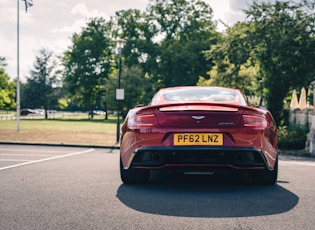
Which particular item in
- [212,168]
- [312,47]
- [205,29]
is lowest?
[212,168]

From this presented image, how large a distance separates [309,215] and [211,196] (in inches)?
47.2

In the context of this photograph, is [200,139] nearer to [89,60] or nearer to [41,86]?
[89,60]

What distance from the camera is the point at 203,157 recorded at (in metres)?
5.05

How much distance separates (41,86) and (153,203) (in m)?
64.2

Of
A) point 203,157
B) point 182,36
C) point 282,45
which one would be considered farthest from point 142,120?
point 182,36

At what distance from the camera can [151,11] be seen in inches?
2074

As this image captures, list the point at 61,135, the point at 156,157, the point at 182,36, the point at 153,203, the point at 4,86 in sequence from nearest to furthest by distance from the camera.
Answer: the point at 153,203, the point at 156,157, the point at 61,135, the point at 182,36, the point at 4,86

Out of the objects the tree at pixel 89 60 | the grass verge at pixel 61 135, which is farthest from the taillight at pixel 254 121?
the tree at pixel 89 60

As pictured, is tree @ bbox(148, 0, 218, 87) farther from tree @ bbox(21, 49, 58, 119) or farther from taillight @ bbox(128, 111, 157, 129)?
taillight @ bbox(128, 111, 157, 129)

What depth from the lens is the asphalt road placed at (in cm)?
376

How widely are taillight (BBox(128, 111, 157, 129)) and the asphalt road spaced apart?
816 millimetres

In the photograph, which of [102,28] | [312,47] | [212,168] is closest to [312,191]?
[212,168]

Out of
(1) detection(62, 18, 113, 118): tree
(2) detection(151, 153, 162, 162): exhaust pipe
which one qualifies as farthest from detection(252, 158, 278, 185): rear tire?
(1) detection(62, 18, 113, 118): tree

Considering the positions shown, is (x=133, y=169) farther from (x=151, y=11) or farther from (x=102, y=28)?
(x=102, y=28)
